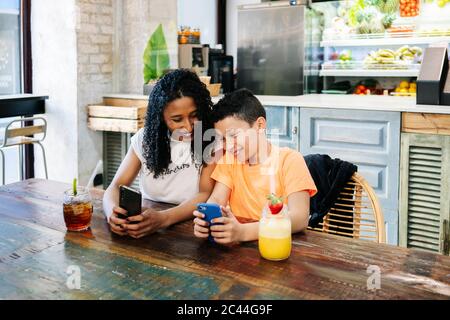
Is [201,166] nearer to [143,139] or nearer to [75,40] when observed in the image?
[143,139]

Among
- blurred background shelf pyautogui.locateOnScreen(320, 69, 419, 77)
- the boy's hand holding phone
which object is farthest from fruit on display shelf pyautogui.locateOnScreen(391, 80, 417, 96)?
the boy's hand holding phone

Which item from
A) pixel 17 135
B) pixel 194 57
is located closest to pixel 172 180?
pixel 17 135

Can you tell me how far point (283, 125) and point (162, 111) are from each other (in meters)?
2.04

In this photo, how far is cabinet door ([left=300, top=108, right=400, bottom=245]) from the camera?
3393 millimetres

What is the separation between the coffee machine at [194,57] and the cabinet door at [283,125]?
3.99 feet

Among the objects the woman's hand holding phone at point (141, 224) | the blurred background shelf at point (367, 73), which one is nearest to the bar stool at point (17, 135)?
the woman's hand holding phone at point (141, 224)

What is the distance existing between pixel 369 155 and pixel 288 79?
1.65 metres

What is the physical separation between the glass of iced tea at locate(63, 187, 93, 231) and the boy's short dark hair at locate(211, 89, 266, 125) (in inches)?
21.4

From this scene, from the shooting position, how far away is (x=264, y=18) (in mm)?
4961

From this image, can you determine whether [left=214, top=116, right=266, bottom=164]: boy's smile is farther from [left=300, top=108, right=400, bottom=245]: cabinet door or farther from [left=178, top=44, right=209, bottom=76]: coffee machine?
[left=178, top=44, right=209, bottom=76]: coffee machine

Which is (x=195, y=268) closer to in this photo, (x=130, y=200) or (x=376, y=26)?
(x=130, y=200)

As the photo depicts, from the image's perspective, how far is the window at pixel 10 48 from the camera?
4.11 metres
